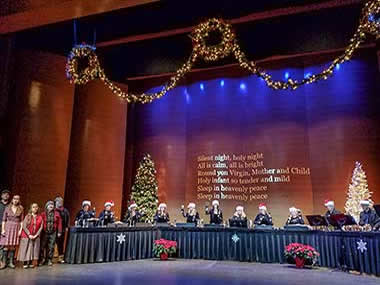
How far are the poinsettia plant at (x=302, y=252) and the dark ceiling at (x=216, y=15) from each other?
5873mm

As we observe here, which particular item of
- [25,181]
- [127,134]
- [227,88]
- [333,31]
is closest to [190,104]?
[227,88]

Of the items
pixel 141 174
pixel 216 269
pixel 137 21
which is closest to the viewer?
pixel 216 269

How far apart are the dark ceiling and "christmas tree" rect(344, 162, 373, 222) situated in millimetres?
3709

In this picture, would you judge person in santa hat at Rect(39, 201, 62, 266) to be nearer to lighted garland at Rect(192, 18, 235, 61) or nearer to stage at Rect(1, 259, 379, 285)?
stage at Rect(1, 259, 379, 285)

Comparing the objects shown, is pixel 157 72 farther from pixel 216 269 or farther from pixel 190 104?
pixel 216 269

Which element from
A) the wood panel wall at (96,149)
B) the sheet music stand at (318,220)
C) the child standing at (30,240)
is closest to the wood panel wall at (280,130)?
the wood panel wall at (96,149)

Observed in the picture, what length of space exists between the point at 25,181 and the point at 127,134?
12.7ft

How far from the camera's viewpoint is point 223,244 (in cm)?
831

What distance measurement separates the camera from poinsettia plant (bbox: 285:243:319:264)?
7.16 meters

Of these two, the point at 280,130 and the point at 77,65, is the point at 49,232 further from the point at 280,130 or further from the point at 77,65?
the point at 280,130

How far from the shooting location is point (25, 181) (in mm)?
9359

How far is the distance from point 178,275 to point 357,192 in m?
5.40

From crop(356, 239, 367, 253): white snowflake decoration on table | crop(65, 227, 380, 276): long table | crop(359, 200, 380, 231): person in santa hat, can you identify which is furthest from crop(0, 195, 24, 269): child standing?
crop(359, 200, 380, 231): person in santa hat

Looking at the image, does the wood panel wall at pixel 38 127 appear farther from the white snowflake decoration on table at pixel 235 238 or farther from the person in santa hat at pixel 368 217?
the person in santa hat at pixel 368 217
